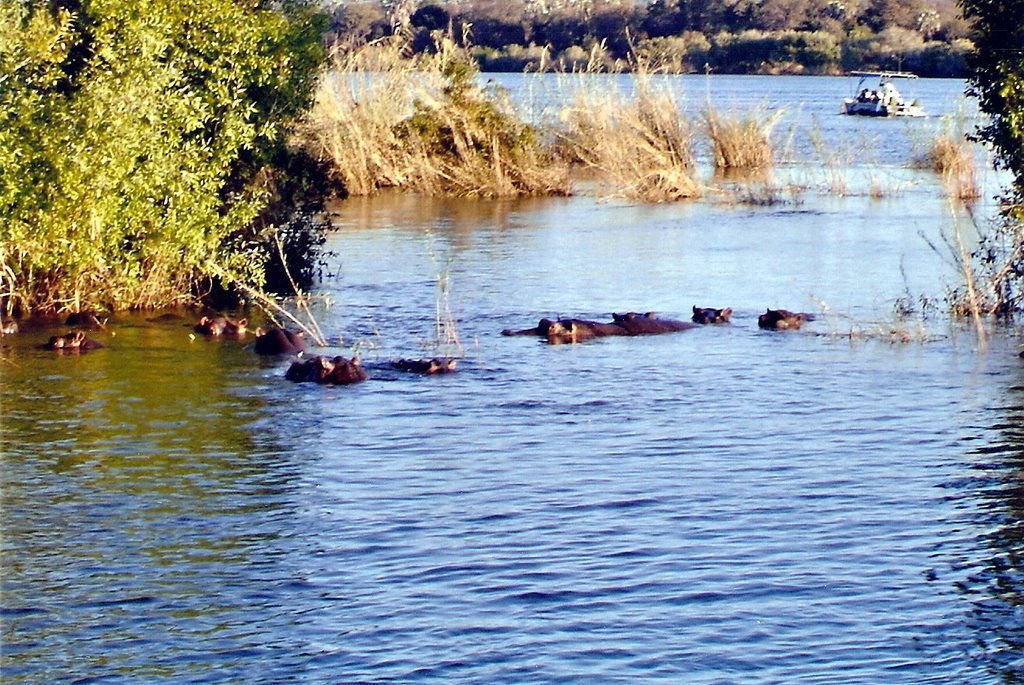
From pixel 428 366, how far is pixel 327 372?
2.99 ft

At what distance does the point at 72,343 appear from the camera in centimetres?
1522

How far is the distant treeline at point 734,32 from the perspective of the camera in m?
65.4

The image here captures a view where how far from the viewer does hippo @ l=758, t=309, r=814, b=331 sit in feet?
53.5

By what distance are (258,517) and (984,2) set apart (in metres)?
9.82

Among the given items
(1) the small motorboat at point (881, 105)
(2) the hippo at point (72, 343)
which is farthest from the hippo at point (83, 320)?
(1) the small motorboat at point (881, 105)

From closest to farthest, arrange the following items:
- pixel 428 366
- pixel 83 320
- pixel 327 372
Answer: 1. pixel 327 372
2. pixel 428 366
3. pixel 83 320

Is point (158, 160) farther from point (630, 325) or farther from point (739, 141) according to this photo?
A: point (739, 141)

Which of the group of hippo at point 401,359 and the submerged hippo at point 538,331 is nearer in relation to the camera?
the group of hippo at point 401,359

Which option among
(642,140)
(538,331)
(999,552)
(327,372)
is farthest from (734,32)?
(999,552)

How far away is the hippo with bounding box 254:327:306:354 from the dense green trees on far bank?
1.29 m

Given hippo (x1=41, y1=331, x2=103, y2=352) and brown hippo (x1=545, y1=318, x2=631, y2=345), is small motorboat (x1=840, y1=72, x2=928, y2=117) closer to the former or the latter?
brown hippo (x1=545, y1=318, x2=631, y2=345)

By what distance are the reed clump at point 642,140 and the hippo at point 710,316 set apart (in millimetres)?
12462

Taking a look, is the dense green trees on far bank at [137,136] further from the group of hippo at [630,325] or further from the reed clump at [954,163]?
the reed clump at [954,163]

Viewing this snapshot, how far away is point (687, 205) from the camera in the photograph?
2864cm
